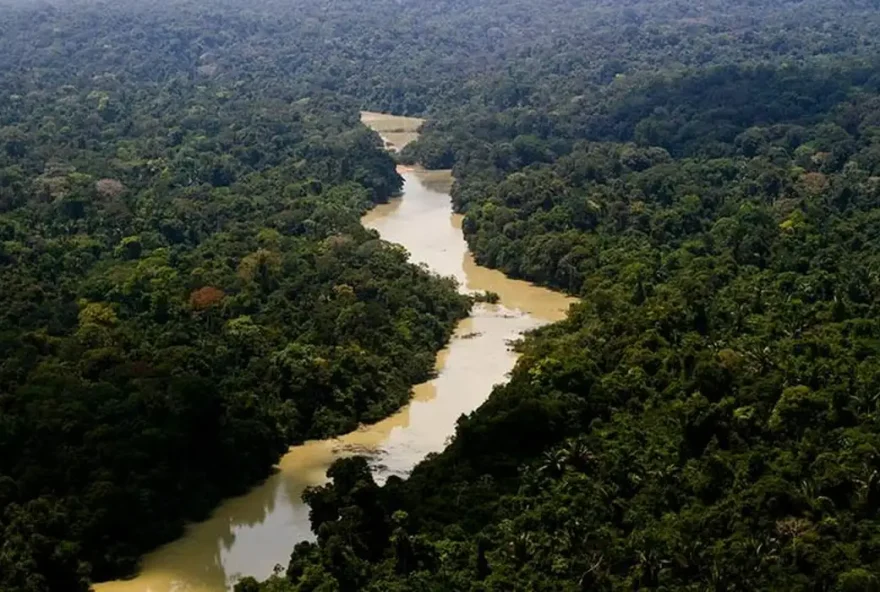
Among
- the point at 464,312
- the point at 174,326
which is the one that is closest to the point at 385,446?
the point at 174,326

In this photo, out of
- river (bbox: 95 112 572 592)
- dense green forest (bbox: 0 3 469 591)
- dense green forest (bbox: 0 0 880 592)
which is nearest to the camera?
dense green forest (bbox: 0 0 880 592)

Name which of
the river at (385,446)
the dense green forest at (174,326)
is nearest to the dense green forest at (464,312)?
the dense green forest at (174,326)

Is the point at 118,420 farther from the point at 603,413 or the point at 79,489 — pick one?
the point at 603,413

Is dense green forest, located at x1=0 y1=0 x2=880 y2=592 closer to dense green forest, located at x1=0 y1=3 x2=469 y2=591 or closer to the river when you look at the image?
dense green forest, located at x1=0 y1=3 x2=469 y2=591

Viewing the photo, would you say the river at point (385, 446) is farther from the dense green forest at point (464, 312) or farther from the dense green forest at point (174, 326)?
the dense green forest at point (464, 312)

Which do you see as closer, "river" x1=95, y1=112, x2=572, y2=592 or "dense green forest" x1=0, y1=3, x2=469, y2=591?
"river" x1=95, y1=112, x2=572, y2=592

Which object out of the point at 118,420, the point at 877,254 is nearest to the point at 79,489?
the point at 118,420

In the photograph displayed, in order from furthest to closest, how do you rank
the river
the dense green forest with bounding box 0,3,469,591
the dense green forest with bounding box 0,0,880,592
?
the dense green forest with bounding box 0,3,469,591 < the river < the dense green forest with bounding box 0,0,880,592

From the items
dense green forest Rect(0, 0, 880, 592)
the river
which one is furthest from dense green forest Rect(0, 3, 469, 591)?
the river
